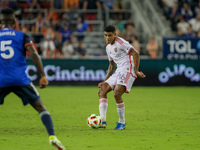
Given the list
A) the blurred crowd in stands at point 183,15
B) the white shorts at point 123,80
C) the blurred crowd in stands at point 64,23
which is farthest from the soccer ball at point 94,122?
the blurred crowd in stands at point 183,15

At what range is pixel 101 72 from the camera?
71.5 ft

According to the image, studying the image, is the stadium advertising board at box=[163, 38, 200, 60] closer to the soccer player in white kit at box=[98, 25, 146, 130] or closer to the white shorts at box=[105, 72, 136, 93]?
the soccer player in white kit at box=[98, 25, 146, 130]

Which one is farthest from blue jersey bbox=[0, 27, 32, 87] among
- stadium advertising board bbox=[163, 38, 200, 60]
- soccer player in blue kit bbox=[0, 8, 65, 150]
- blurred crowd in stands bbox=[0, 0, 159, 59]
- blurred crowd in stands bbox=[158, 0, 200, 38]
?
blurred crowd in stands bbox=[158, 0, 200, 38]

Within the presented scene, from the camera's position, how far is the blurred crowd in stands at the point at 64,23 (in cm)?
2452

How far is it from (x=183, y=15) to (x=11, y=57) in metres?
21.5

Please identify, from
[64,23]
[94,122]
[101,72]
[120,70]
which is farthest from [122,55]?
[64,23]

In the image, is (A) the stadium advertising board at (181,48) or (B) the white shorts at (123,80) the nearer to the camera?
(B) the white shorts at (123,80)

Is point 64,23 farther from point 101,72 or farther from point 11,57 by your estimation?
point 11,57

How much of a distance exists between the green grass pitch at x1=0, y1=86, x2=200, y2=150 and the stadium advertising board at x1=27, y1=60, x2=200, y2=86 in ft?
12.6

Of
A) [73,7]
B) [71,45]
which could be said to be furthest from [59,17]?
[71,45]

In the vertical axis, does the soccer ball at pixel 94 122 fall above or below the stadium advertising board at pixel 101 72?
above

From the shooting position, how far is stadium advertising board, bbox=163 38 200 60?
24.2 meters

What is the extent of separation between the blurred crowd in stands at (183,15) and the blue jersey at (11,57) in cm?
1949

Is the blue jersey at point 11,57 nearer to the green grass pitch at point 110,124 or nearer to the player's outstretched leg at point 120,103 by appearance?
the green grass pitch at point 110,124
